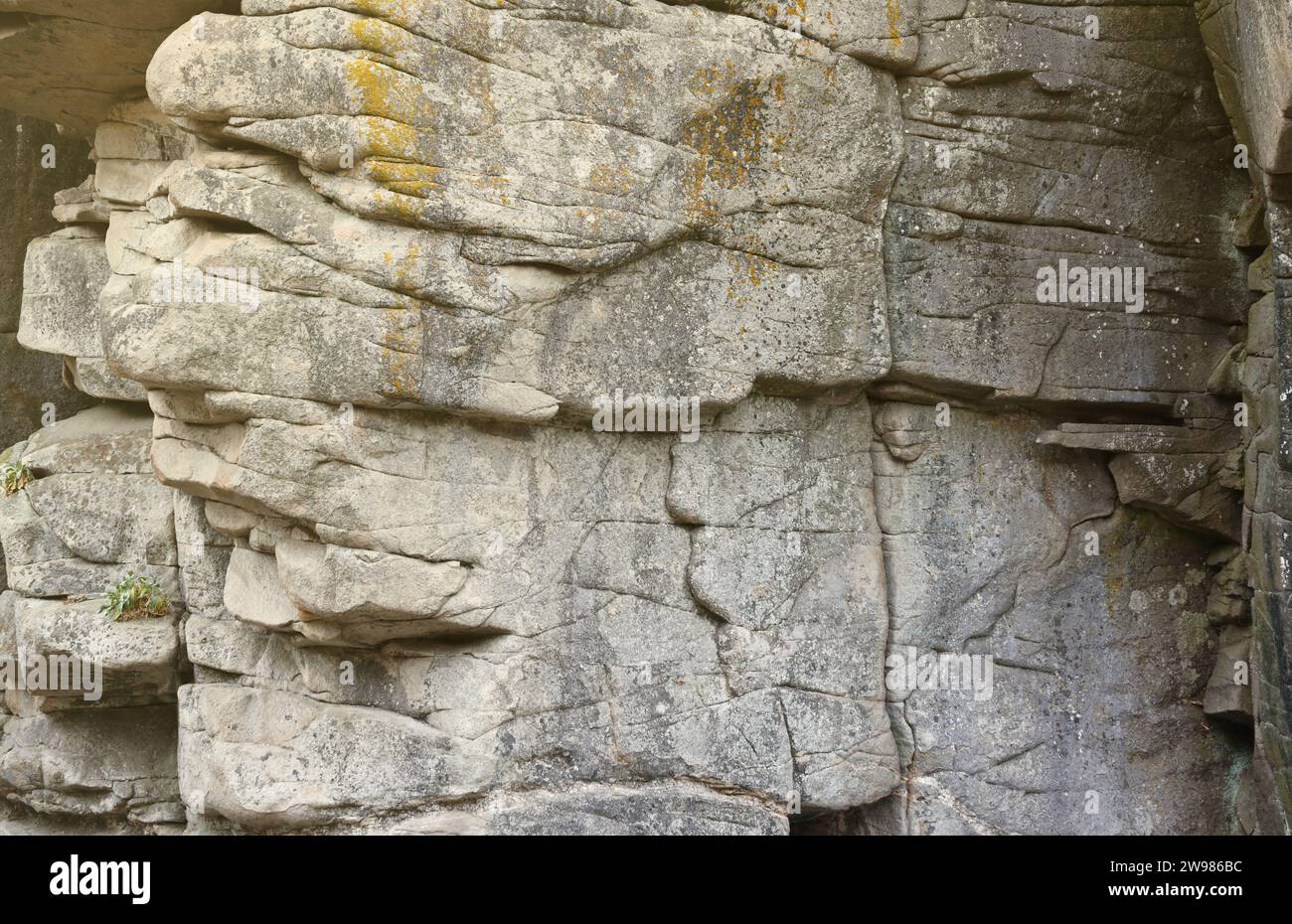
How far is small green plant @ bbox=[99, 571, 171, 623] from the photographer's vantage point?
1244 centimetres

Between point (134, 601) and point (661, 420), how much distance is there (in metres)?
4.60

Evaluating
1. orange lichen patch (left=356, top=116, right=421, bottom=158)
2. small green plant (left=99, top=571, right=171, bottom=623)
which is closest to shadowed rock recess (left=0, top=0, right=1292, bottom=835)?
orange lichen patch (left=356, top=116, right=421, bottom=158)

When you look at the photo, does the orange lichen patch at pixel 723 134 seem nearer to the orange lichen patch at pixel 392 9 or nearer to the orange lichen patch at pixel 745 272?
the orange lichen patch at pixel 745 272

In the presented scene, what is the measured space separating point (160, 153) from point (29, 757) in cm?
519

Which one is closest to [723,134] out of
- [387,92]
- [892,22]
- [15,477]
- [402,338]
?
[892,22]

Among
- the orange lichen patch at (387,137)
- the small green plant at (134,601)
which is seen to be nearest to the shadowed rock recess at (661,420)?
the orange lichen patch at (387,137)

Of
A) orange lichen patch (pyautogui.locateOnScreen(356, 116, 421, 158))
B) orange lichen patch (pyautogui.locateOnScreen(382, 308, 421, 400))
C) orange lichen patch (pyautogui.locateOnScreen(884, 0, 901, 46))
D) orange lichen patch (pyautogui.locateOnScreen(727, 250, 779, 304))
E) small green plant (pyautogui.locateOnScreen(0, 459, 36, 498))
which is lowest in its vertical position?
small green plant (pyautogui.locateOnScreen(0, 459, 36, 498))

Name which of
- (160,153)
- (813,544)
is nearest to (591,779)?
(813,544)

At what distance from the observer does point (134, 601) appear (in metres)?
12.5

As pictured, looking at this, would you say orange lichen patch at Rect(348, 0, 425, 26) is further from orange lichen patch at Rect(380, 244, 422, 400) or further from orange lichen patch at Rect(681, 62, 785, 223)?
orange lichen patch at Rect(681, 62, 785, 223)

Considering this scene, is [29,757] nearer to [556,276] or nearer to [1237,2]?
[556,276]

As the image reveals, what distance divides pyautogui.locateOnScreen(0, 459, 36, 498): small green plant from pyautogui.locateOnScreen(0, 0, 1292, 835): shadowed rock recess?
0.08 metres

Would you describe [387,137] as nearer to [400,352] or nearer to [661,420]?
[400,352]

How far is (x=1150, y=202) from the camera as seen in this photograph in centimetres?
1252
